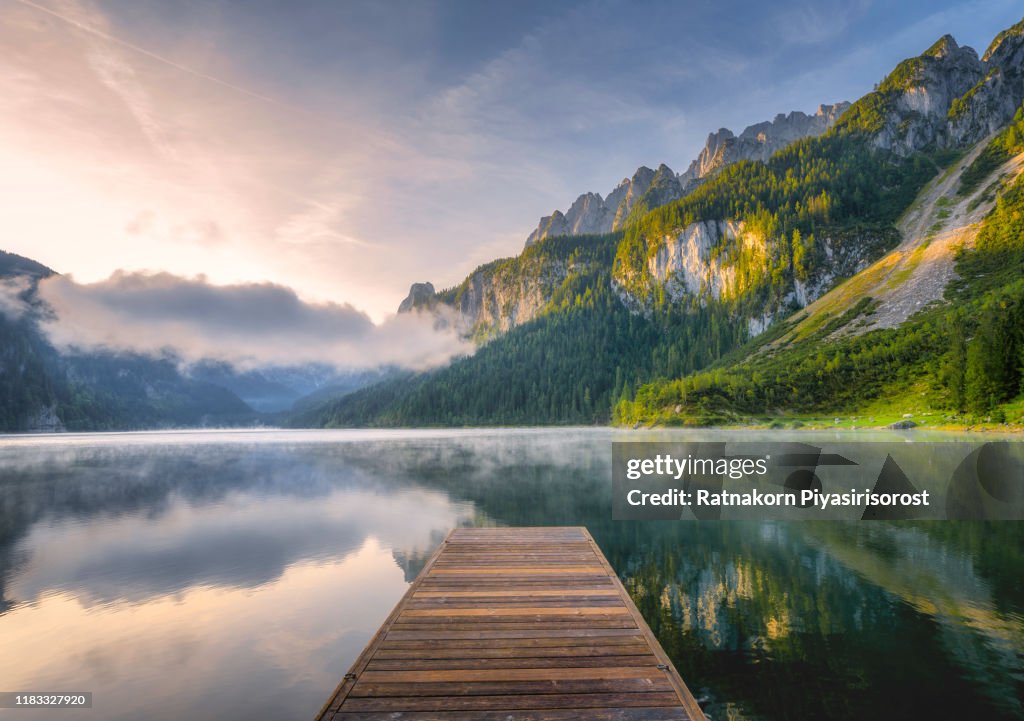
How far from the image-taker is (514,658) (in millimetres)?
10227

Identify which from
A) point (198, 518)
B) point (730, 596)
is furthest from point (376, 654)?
point (198, 518)

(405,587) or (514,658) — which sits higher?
(514,658)

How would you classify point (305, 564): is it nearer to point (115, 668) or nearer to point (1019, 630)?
point (115, 668)

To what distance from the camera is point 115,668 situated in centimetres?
1452

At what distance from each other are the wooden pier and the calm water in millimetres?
2718

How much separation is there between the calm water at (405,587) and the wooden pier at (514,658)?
2.72 meters

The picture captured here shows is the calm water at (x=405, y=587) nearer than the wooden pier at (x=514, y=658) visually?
No

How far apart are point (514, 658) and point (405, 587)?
12824 millimetres

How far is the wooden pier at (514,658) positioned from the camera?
827 cm

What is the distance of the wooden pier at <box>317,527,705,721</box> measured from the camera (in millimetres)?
8273

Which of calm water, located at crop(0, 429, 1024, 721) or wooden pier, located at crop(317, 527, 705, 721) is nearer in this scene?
wooden pier, located at crop(317, 527, 705, 721)

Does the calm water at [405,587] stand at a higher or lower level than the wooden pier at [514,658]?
lower

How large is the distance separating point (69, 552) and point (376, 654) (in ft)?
89.7

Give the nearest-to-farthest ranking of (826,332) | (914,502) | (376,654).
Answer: (376,654) < (914,502) < (826,332)
